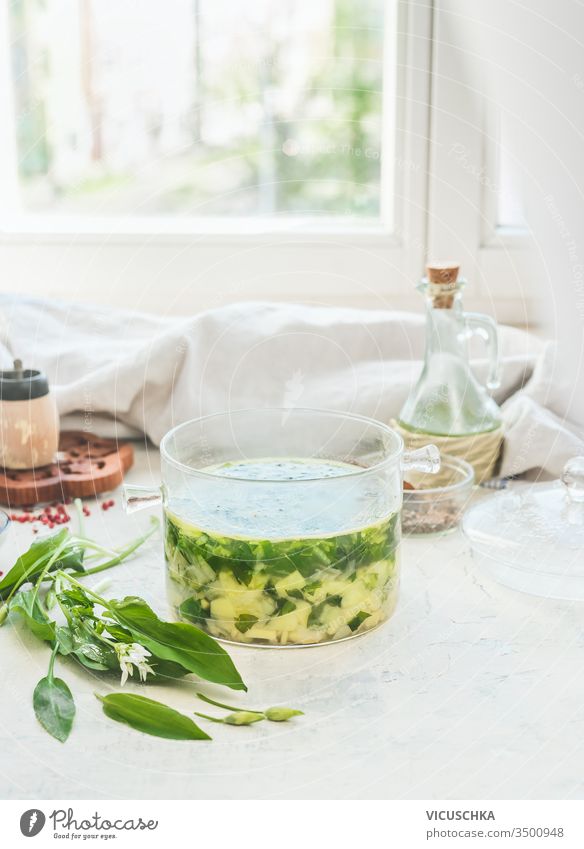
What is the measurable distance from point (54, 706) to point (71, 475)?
40 centimetres

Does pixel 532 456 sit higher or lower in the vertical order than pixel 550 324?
lower

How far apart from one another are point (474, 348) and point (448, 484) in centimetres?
32

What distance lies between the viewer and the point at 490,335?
967 millimetres

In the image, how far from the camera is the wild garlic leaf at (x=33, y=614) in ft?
2.28

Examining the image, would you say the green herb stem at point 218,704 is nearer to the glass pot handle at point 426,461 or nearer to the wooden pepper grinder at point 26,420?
the glass pot handle at point 426,461

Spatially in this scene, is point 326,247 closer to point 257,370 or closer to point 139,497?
point 257,370

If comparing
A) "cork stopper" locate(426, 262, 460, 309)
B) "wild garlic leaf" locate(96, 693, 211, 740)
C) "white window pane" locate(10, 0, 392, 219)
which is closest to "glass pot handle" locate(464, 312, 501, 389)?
"cork stopper" locate(426, 262, 460, 309)

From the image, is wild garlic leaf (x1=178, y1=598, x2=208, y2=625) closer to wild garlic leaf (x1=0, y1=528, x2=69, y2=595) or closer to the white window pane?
wild garlic leaf (x1=0, y1=528, x2=69, y2=595)

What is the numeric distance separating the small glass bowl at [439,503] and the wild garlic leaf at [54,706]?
35 cm

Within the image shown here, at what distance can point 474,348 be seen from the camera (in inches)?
46.8

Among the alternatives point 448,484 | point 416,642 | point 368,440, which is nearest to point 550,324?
point 448,484

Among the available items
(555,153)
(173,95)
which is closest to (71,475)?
(555,153)

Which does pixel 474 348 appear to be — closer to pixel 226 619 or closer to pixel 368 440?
pixel 368 440

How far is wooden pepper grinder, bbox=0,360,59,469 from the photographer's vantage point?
3.18ft
